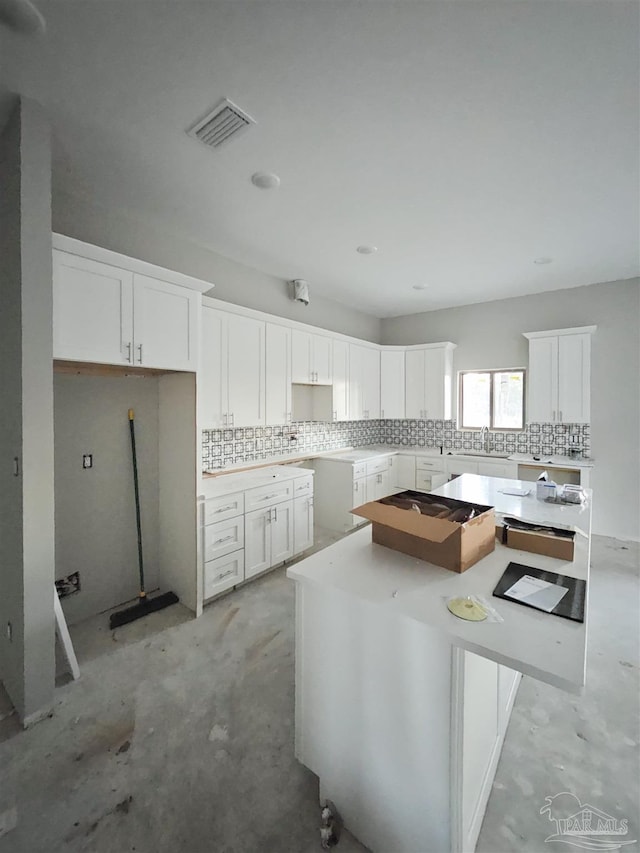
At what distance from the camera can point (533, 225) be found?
9.54 feet

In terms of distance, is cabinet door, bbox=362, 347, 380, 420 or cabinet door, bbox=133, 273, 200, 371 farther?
cabinet door, bbox=362, 347, 380, 420

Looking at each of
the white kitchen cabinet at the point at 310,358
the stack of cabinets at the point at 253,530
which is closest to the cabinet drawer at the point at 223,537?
the stack of cabinets at the point at 253,530

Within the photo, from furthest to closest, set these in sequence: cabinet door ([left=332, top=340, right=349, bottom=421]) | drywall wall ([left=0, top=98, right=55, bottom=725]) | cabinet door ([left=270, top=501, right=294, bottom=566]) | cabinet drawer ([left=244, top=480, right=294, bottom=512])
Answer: cabinet door ([left=332, top=340, right=349, bottom=421]) < cabinet door ([left=270, top=501, right=294, bottom=566]) < cabinet drawer ([left=244, top=480, right=294, bottom=512]) < drywall wall ([left=0, top=98, right=55, bottom=725])

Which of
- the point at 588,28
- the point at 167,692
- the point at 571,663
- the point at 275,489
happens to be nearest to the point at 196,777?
the point at 167,692

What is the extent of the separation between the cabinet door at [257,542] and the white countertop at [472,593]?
150 cm

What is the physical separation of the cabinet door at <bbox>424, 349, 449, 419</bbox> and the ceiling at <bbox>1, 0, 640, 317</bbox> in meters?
2.13

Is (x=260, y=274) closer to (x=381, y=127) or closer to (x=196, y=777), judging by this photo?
(x=381, y=127)

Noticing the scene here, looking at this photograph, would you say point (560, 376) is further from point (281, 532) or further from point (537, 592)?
point (537, 592)

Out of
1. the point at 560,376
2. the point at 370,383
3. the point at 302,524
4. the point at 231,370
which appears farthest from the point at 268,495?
the point at 560,376

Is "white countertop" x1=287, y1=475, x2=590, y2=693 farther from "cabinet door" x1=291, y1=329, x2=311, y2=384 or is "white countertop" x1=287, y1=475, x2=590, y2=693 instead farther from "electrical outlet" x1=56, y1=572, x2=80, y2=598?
"cabinet door" x1=291, y1=329, x2=311, y2=384

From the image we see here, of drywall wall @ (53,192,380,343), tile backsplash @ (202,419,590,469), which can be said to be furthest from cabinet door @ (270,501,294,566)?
drywall wall @ (53,192,380,343)

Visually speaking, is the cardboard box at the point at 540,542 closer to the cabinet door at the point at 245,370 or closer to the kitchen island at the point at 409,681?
the kitchen island at the point at 409,681

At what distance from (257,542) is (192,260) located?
2577mm

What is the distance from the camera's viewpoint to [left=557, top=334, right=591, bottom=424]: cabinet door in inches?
166
